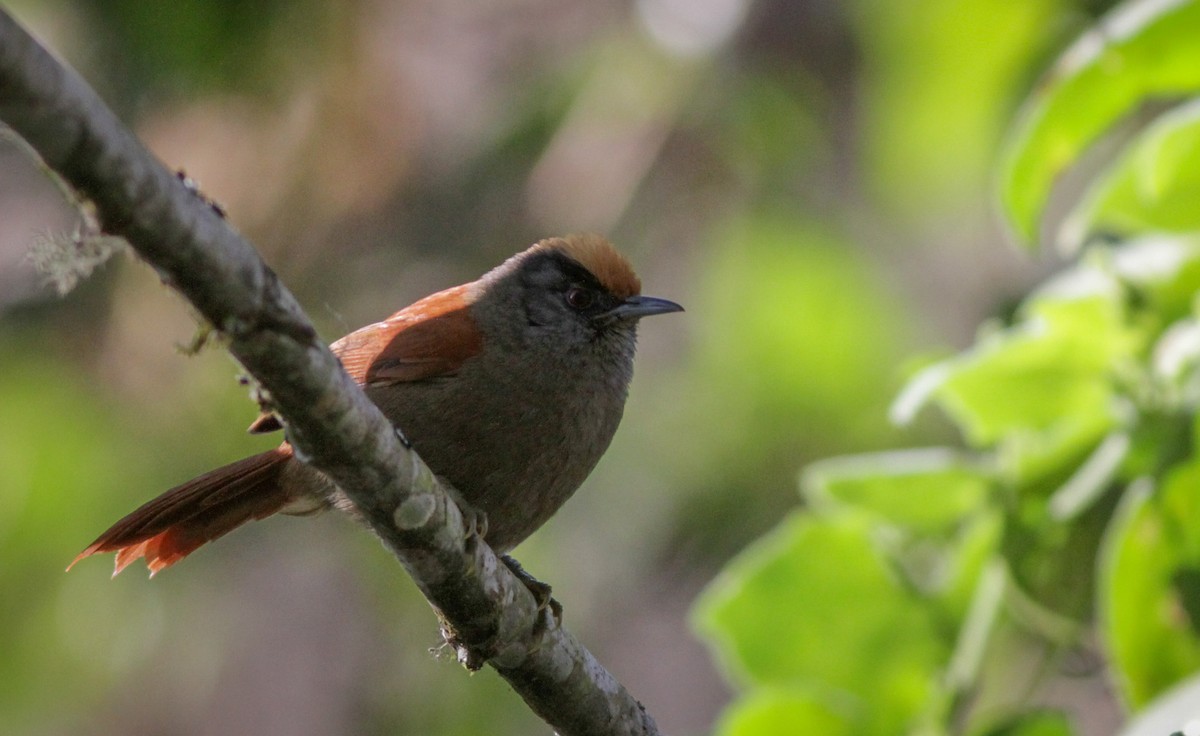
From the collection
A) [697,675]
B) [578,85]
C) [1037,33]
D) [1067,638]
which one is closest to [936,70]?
[1037,33]

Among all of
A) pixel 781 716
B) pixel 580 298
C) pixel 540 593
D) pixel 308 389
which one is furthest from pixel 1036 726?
pixel 308 389

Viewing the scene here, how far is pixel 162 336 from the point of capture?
259 inches

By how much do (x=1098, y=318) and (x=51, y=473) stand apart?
564 cm

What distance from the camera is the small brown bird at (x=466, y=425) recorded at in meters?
3.08

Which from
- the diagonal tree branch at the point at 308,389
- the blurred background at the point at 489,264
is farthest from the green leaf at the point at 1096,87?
the blurred background at the point at 489,264

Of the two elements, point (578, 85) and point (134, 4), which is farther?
point (578, 85)

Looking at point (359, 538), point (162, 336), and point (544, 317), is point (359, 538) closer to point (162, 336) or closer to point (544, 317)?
point (162, 336)

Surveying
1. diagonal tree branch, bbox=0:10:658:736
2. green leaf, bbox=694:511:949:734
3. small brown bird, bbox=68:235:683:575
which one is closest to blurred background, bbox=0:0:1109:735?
small brown bird, bbox=68:235:683:575

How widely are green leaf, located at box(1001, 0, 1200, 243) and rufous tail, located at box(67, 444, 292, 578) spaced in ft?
5.85

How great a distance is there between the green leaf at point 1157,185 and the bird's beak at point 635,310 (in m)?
1.10

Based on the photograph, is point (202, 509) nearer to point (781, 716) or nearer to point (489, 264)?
point (781, 716)

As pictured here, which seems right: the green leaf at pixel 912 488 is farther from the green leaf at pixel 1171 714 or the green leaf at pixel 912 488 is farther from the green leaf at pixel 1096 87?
the green leaf at pixel 1171 714

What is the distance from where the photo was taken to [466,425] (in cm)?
310

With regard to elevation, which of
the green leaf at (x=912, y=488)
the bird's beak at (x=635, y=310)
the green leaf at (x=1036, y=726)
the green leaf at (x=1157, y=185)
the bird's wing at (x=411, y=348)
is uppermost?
the green leaf at (x=1157, y=185)
